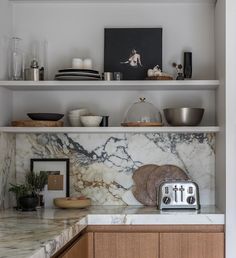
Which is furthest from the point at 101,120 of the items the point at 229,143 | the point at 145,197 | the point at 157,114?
the point at 229,143

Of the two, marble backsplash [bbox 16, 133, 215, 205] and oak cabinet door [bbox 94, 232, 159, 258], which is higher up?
marble backsplash [bbox 16, 133, 215, 205]

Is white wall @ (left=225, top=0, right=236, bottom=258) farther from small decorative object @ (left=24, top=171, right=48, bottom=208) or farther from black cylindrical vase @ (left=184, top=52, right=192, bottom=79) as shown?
small decorative object @ (left=24, top=171, right=48, bottom=208)

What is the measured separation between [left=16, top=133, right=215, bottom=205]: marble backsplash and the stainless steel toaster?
267mm

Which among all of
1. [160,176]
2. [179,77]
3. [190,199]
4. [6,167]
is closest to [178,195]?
[190,199]

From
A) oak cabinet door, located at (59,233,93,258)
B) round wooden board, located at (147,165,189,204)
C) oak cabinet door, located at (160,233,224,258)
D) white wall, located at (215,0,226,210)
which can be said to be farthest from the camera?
round wooden board, located at (147,165,189,204)

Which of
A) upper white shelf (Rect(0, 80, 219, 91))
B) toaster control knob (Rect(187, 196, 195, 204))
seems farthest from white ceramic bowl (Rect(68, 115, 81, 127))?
toaster control knob (Rect(187, 196, 195, 204))

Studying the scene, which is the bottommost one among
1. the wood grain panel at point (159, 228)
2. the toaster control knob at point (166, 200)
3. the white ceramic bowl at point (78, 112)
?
the wood grain panel at point (159, 228)

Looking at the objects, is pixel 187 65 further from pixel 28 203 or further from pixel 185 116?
pixel 28 203

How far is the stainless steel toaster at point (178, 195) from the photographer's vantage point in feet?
11.0

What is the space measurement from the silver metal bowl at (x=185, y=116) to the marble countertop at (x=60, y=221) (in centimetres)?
57

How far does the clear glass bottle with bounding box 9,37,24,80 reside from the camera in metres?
3.51

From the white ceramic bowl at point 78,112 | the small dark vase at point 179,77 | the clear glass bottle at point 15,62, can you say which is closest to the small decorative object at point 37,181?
the white ceramic bowl at point 78,112

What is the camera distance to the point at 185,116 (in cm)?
336

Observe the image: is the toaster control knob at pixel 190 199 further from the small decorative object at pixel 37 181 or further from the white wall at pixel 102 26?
the small decorative object at pixel 37 181
